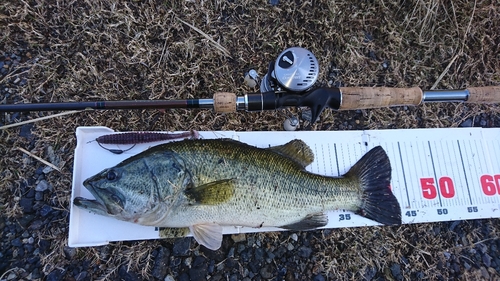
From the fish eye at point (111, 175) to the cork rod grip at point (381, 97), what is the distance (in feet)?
5.62

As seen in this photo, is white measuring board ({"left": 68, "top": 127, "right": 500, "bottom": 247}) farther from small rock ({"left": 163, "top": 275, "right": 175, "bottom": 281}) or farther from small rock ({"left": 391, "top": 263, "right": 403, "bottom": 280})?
small rock ({"left": 163, "top": 275, "right": 175, "bottom": 281})

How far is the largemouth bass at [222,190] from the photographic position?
2.31 meters

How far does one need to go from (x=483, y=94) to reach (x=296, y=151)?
1550 mm

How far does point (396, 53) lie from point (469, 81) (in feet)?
2.69

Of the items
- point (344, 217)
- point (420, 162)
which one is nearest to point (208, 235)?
point (344, 217)

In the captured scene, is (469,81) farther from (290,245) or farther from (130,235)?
(130,235)

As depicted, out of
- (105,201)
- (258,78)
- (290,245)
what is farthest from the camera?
(258,78)

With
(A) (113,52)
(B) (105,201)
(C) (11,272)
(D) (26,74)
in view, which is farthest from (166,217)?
(D) (26,74)

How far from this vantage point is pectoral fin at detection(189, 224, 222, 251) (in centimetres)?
254

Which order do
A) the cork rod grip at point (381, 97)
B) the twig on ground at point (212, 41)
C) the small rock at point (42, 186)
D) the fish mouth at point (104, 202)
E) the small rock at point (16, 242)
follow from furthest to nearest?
the twig on ground at point (212, 41) < the small rock at point (42, 186) < the small rock at point (16, 242) < the cork rod grip at point (381, 97) < the fish mouth at point (104, 202)

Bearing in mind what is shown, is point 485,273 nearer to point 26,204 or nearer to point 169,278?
point 169,278

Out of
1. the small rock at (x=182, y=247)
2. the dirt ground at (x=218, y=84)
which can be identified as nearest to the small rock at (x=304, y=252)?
the dirt ground at (x=218, y=84)

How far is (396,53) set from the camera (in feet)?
11.4

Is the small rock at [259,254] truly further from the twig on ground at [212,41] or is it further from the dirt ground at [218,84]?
the twig on ground at [212,41]
